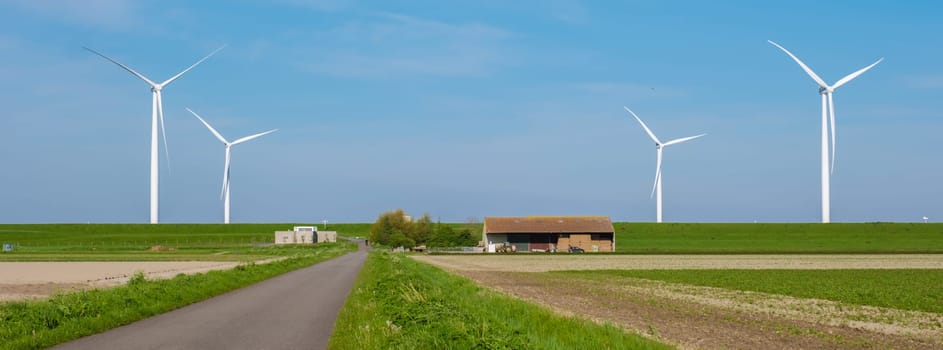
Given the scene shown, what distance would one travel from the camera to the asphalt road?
61.4 ft

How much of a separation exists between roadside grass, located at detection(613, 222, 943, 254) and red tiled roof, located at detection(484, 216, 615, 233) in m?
5.99

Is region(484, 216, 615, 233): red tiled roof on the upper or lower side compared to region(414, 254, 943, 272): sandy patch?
upper

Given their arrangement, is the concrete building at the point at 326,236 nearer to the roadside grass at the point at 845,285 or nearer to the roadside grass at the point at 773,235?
the roadside grass at the point at 773,235

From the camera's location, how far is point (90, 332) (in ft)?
69.1

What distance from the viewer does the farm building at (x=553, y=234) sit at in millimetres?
133875

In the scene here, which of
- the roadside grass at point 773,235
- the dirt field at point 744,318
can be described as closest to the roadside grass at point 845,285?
the dirt field at point 744,318

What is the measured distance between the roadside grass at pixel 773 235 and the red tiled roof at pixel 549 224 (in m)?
5.99

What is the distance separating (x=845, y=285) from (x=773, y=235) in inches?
5081

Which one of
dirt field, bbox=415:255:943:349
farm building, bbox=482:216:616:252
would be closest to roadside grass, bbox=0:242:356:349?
dirt field, bbox=415:255:943:349

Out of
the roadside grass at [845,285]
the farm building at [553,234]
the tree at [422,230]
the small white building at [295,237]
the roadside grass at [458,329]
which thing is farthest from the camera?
the small white building at [295,237]

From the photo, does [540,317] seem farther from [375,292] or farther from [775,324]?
[375,292]

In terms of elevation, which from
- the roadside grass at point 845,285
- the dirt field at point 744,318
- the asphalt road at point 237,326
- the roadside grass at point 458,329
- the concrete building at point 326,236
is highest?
the roadside grass at point 458,329

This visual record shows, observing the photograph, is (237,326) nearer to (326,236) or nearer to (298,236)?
(298,236)

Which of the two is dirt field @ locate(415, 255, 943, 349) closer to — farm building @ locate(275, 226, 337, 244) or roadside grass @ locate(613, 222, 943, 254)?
roadside grass @ locate(613, 222, 943, 254)
